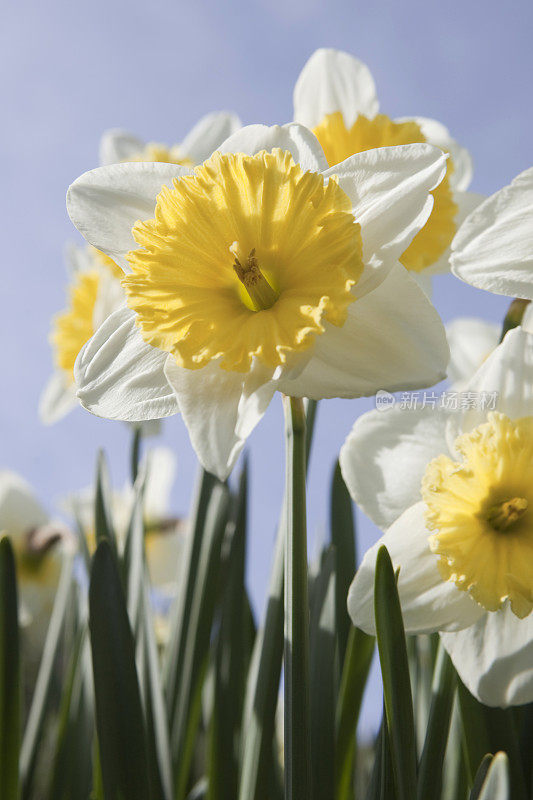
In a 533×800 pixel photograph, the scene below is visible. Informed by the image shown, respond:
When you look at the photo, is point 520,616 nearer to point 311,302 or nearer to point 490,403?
point 490,403

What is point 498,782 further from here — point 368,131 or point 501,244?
point 368,131

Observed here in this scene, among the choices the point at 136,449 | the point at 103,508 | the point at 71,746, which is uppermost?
the point at 136,449

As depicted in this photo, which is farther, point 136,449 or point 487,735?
point 136,449

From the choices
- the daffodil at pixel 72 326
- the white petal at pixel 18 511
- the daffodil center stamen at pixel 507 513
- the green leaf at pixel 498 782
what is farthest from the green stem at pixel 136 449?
the green leaf at pixel 498 782

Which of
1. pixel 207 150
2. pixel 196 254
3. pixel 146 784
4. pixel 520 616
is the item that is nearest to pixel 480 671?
pixel 520 616

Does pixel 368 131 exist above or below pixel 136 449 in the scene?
above

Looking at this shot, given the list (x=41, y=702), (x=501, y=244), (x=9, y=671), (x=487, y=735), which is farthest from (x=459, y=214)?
(x=41, y=702)
